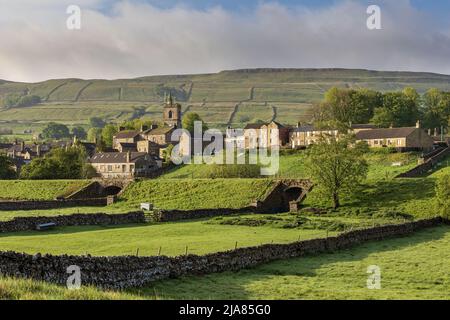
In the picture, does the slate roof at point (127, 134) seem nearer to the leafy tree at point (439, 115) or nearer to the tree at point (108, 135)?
the tree at point (108, 135)

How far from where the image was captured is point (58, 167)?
10181 cm

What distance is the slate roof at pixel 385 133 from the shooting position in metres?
108

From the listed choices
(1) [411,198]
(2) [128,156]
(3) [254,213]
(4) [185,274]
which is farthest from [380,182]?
(2) [128,156]

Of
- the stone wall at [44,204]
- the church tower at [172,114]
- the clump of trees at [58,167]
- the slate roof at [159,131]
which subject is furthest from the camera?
the church tower at [172,114]

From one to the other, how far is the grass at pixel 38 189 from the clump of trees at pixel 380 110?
60.2 meters

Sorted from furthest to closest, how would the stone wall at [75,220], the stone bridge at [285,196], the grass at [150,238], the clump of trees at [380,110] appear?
the clump of trees at [380,110] < the stone bridge at [285,196] < the stone wall at [75,220] < the grass at [150,238]

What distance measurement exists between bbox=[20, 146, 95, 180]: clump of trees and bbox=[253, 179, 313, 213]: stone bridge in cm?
4277

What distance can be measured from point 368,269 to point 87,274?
50.9 ft

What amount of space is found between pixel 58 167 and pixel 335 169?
2062 inches

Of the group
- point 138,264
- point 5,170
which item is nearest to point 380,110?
point 5,170

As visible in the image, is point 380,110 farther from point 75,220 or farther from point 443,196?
point 75,220

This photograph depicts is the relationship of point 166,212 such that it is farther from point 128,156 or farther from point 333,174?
point 128,156

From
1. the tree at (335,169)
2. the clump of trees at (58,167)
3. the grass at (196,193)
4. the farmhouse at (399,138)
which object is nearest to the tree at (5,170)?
the clump of trees at (58,167)

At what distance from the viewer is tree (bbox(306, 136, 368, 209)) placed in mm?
67438
